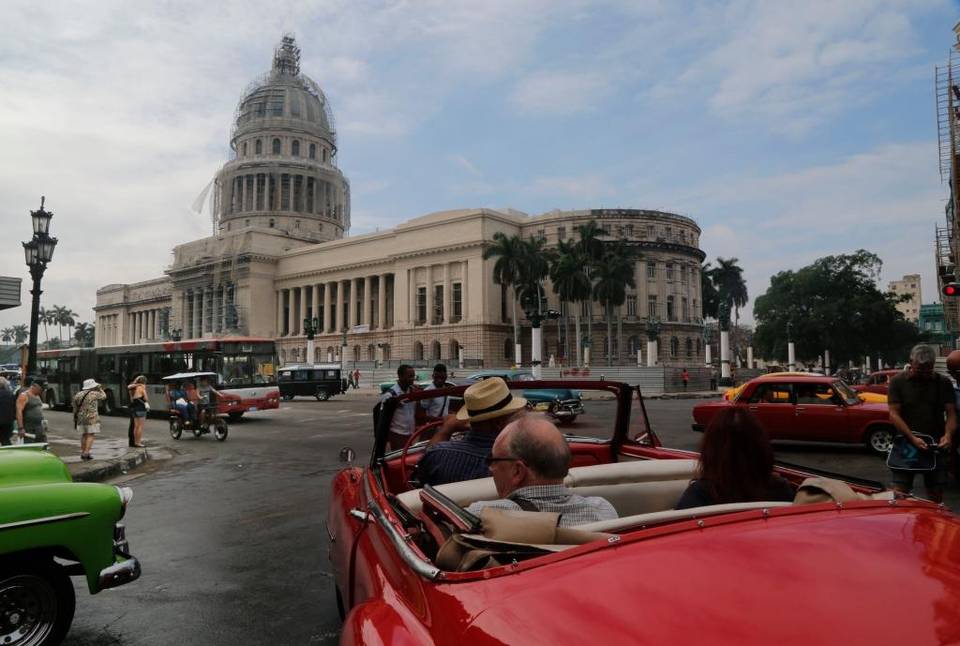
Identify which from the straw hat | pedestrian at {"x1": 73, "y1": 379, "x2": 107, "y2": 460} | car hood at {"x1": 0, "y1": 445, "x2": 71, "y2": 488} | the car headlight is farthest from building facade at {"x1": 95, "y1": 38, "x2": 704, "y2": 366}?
the straw hat

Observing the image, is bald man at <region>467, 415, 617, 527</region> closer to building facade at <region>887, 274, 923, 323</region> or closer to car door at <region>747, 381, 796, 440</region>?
car door at <region>747, 381, 796, 440</region>

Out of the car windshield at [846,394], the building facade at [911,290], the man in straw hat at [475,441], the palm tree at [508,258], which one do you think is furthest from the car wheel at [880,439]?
the building facade at [911,290]

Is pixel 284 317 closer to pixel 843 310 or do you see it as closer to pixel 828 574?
pixel 843 310

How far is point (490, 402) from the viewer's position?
3.70 meters

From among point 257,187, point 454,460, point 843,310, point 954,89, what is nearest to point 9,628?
point 454,460

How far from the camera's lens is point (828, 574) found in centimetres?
145

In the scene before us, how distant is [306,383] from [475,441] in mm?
33286

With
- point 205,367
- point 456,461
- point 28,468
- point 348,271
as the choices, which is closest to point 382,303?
point 348,271

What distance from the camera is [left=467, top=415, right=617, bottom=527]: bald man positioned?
7.10 feet

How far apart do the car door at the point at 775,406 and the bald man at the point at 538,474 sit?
10.5 m

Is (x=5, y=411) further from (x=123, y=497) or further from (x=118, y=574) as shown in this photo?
(x=118, y=574)

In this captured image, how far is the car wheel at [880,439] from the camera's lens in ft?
35.5

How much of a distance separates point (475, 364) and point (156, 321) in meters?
67.2

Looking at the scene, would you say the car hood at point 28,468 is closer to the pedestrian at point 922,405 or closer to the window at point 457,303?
the pedestrian at point 922,405
